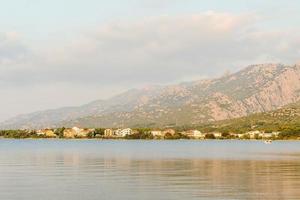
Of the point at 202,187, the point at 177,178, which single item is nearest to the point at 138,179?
the point at 177,178

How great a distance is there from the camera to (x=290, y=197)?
51.2m

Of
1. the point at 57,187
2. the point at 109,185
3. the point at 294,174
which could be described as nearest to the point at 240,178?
the point at 294,174

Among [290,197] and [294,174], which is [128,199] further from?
[294,174]

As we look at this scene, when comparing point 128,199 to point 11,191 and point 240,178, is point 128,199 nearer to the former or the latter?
point 11,191

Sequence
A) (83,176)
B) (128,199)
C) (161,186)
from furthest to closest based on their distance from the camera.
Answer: (83,176), (161,186), (128,199)

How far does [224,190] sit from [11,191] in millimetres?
20324

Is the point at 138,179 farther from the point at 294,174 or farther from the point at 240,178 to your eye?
the point at 294,174

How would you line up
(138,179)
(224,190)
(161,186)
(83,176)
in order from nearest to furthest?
(224,190) → (161,186) → (138,179) → (83,176)

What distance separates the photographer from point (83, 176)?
239 ft

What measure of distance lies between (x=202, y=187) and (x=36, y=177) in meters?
22.9

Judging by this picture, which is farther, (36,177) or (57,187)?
(36,177)

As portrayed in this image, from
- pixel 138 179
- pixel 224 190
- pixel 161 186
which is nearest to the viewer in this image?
pixel 224 190

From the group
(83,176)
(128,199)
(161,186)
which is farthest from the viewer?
(83,176)

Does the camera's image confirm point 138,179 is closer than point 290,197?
No
